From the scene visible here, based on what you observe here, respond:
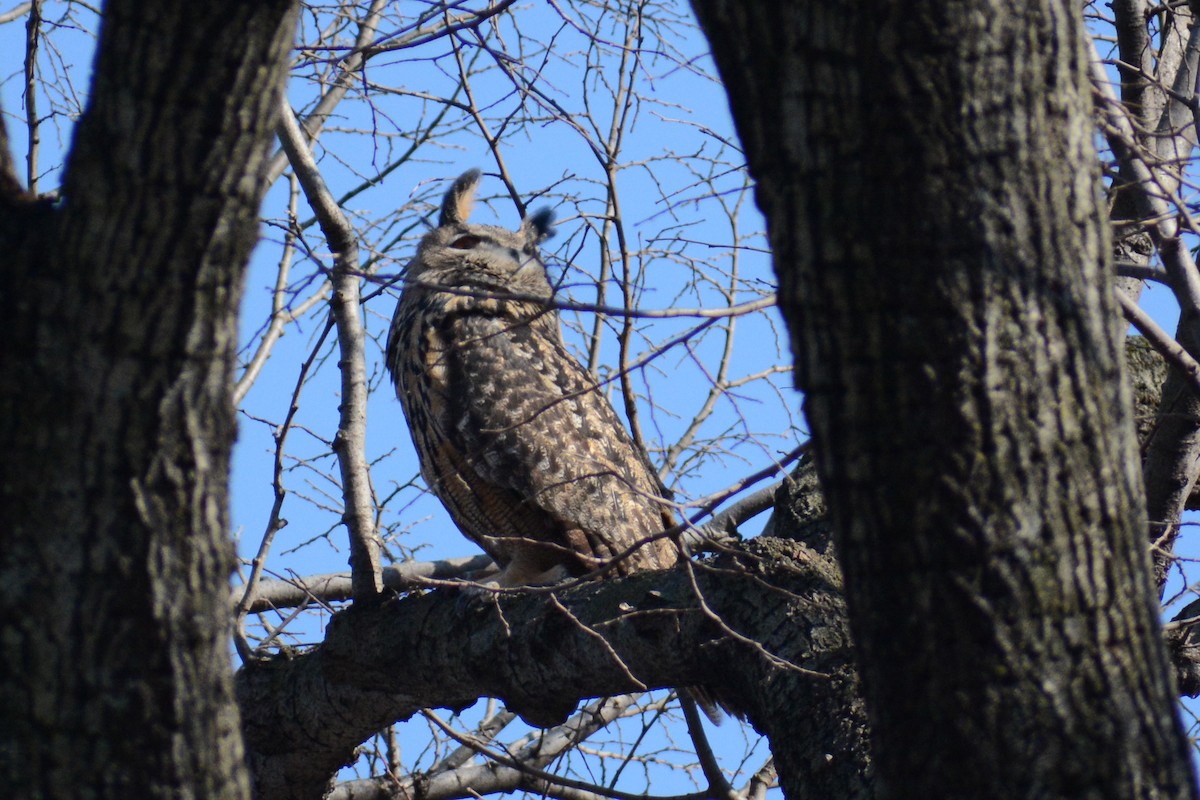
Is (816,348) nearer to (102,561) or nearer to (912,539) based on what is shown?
(912,539)

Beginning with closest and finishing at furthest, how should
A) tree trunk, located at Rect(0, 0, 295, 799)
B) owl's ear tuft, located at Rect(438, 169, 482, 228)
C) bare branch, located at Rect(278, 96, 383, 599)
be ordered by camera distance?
tree trunk, located at Rect(0, 0, 295, 799)
bare branch, located at Rect(278, 96, 383, 599)
owl's ear tuft, located at Rect(438, 169, 482, 228)

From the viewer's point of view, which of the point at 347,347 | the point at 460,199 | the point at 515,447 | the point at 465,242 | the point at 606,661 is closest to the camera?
the point at 606,661

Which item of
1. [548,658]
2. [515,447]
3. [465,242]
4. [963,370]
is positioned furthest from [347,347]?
[465,242]

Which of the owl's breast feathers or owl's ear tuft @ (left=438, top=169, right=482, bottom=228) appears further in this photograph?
owl's ear tuft @ (left=438, top=169, right=482, bottom=228)

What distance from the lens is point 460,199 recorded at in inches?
231

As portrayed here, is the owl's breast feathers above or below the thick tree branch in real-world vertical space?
above

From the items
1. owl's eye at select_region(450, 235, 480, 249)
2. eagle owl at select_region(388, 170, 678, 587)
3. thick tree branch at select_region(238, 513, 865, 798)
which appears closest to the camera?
thick tree branch at select_region(238, 513, 865, 798)

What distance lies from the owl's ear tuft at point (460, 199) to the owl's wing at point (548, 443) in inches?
46.5

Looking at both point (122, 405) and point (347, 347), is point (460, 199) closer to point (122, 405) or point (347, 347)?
point (347, 347)

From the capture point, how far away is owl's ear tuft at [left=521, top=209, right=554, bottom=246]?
5.60 m

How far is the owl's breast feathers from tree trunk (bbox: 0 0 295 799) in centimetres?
292

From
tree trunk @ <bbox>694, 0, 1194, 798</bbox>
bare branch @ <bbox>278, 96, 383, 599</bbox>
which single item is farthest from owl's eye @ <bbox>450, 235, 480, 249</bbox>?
tree trunk @ <bbox>694, 0, 1194, 798</bbox>

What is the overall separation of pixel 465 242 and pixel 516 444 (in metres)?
1.40

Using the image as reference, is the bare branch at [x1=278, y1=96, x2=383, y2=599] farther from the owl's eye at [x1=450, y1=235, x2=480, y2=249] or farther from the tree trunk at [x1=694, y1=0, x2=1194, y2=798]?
the owl's eye at [x1=450, y1=235, x2=480, y2=249]
